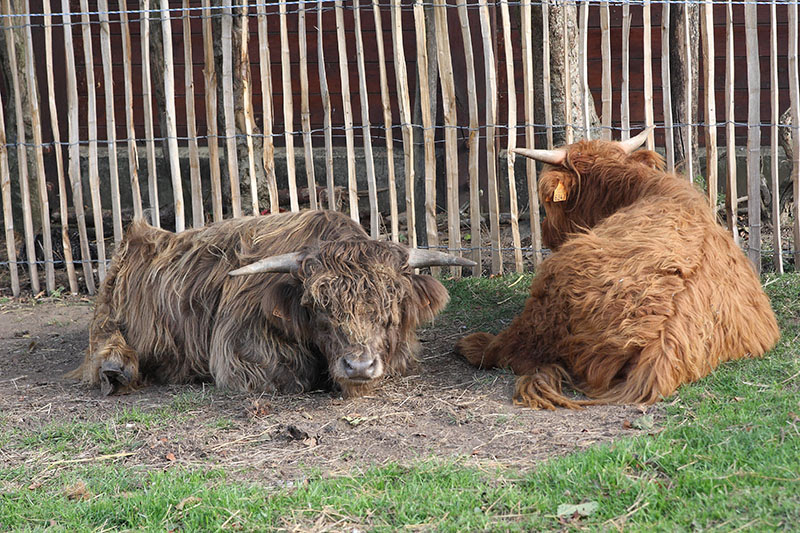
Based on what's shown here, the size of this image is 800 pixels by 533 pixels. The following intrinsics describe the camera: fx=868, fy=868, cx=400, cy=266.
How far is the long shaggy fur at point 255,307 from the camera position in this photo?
460cm

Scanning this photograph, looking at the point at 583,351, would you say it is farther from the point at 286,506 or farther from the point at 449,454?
the point at 286,506

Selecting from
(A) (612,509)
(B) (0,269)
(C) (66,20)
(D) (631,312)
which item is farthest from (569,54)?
(B) (0,269)

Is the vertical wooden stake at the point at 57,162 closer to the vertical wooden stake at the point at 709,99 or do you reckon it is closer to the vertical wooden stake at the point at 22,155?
the vertical wooden stake at the point at 22,155

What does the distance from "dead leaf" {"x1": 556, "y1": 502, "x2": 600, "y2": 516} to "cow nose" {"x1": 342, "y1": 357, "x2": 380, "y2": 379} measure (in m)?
1.47

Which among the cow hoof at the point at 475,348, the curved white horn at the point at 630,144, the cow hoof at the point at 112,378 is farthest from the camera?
the curved white horn at the point at 630,144

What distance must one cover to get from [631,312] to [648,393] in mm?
413

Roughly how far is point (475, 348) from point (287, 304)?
132 centimetres

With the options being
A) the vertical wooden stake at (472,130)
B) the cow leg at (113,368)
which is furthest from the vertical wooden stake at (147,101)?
the vertical wooden stake at (472,130)

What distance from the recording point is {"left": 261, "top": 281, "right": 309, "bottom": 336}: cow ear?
477cm

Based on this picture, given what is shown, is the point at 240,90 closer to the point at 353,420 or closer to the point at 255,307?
the point at 255,307

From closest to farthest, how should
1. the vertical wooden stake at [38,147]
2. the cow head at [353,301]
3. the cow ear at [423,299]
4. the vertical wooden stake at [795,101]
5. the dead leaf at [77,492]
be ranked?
the dead leaf at [77,492], the cow head at [353,301], the cow ear at [423,299], the vertical wooden stake at [795,101], the vertical wooden stake at [38,147]

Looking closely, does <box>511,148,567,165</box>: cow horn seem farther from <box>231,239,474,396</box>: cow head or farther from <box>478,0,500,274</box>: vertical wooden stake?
<box>478,0,500,274</box>: vertical wooden stake

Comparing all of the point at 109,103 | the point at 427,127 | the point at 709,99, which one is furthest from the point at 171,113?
the point at 709,99

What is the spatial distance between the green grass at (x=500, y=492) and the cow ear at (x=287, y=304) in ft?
3.88
